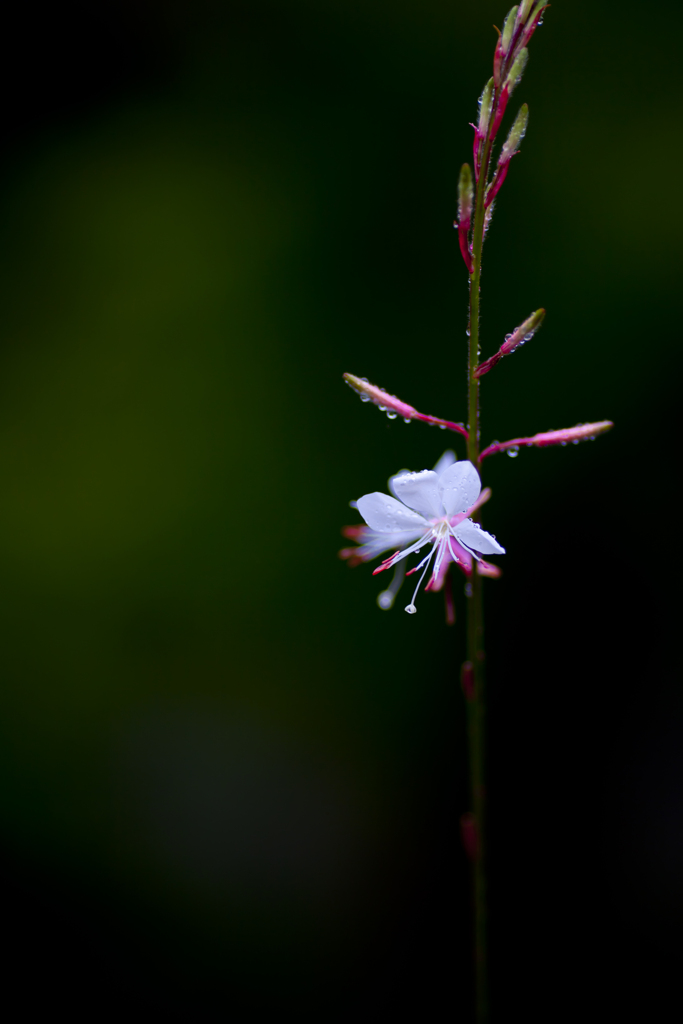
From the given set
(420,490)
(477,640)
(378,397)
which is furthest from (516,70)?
(477,640)

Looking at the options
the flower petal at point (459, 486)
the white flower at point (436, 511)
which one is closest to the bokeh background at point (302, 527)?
the white flower at point (436, 511)

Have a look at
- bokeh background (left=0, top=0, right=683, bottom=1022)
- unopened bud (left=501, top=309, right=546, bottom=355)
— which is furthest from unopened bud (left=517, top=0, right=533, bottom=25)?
bokeh background (left=0, top=0, right=683, bottom=1022)

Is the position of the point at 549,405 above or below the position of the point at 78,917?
above

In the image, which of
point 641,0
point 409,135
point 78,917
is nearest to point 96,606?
point 78,917

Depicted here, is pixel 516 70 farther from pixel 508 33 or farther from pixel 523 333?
pixel 523 333

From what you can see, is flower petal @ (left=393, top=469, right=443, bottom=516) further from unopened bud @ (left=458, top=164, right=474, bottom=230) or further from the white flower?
unopened bud @ (left=458, top=164, right=474, bottom=230)

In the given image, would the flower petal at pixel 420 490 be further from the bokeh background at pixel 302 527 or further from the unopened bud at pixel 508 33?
the bokeh background at pixel 302 527

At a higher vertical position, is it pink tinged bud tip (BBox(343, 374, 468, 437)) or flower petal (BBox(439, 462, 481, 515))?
pink tinged bud tip (BBox(343, 374, 468, 437))

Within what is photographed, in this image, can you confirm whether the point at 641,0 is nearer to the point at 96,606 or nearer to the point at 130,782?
the point at 96,606
